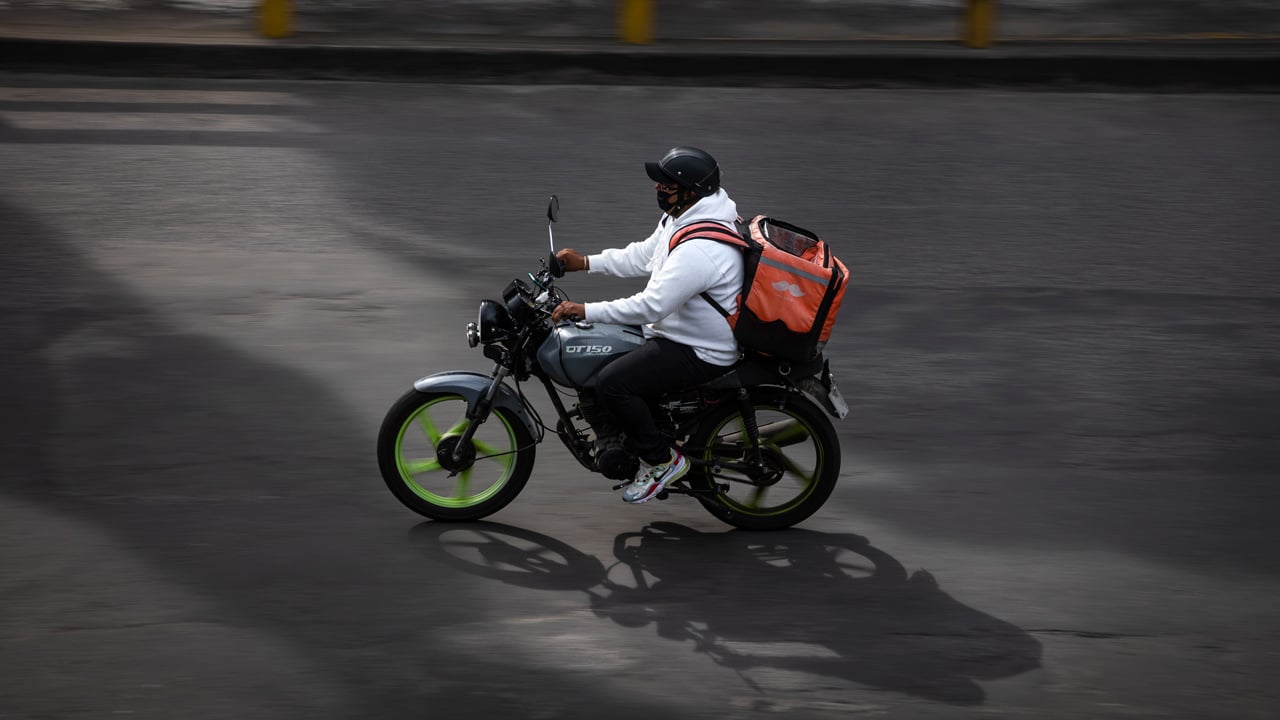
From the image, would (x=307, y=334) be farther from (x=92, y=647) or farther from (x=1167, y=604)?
(x=1167, y=604)

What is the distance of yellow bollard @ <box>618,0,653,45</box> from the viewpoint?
48.0 ft

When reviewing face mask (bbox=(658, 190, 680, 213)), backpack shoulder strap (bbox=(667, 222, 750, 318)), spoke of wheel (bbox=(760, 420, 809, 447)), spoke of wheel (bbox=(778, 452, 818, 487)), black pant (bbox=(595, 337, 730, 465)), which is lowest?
spoke of wheel (bbox=(778, 452, 818, 487))

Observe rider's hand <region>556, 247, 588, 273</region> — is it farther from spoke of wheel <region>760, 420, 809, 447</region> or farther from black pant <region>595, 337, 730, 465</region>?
spoke of wheel <region>760, 420, 809, 447</region>

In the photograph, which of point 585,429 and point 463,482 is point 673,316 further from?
point 463,482

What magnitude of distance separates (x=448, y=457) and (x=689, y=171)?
5.26 ft

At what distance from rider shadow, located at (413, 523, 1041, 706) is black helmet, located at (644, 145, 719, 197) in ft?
5.01

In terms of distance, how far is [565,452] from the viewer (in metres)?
7.02

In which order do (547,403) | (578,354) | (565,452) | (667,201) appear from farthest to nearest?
(547,403)
(565,452)
(578,354)
(667,201)

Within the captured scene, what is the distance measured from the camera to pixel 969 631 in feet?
17.3

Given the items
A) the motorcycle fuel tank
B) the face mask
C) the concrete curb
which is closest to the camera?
the face mask

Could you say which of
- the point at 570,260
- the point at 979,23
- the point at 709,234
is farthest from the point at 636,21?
the point at 709,234

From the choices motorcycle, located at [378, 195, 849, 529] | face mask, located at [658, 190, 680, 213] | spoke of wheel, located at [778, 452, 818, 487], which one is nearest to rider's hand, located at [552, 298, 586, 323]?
motorcycle, located at [378, 195, 849, 529]

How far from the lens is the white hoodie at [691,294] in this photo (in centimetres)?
570

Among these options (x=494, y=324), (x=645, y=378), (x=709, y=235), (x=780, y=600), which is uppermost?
(x=709, y=235)
